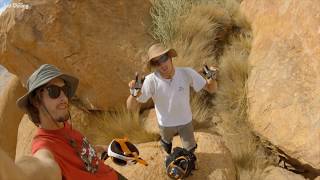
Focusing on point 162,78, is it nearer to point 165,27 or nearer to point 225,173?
point 225,173

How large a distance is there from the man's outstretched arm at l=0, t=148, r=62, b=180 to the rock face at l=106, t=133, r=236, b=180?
6.59 ft

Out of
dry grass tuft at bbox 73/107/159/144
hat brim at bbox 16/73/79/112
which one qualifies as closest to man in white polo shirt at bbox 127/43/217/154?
hat brim at bbox 16/73/79/112

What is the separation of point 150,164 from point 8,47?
2681mm

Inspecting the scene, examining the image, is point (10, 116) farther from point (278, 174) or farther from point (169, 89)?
point (278, 174)

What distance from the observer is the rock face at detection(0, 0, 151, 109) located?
236 inches

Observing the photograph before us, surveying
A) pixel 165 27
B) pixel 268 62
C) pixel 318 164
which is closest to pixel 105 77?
pixel 165 27

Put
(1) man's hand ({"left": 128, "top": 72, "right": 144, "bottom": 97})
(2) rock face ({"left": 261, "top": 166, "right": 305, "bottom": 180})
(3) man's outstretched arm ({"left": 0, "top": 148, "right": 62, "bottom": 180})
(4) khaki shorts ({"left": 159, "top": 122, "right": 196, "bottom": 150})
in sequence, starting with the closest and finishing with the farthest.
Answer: (3) man's outstretched arm ({"left": 0, "top": 148, "right": 62, "bottom": 180}) < (1) man's hand ({"left": 128, "top": 72, "right": 144, "bottom": 97}) < (4) khaki shorts ({"left": 159, "top": 122, "right": 196, "bottom": 150}) < (2) rock face ({"left": 261, "top": 166, "right": 305, "bottom": 180})

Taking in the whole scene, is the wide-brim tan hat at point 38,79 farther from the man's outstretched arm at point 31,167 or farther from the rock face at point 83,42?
the rock face at point 83,42

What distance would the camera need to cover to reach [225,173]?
4.78m

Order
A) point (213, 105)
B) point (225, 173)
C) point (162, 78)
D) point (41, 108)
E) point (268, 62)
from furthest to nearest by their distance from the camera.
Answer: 1. point (213, 105)
2. point (268, 62)
3. point (225, 173)
4. point (162, 78)
5. point (41, 108)

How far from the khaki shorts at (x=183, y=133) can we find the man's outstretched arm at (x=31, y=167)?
5.90ft

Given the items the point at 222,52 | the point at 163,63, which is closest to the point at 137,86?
the point at 163,63

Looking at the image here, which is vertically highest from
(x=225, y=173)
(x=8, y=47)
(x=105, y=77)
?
(x=8, y=47)

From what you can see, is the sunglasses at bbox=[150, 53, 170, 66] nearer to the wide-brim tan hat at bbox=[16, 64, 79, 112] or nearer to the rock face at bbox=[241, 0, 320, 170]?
the wide-brim tan hat at bbox=[16, 64, 79, 112]
